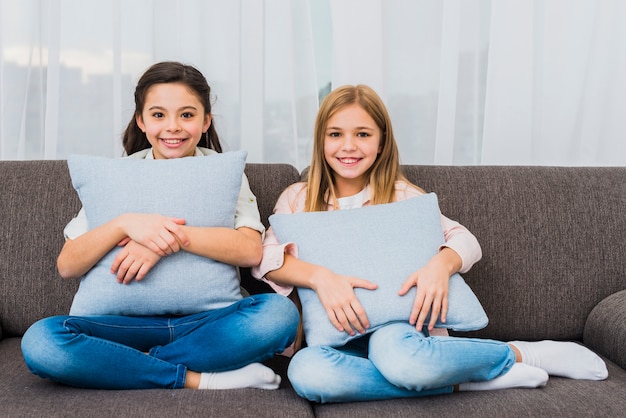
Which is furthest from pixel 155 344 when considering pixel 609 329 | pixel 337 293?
pixel 609 329

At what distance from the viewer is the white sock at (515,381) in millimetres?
1452

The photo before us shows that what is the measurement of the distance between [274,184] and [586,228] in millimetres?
802

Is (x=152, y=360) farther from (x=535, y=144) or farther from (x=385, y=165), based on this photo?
(x=535, y=144)

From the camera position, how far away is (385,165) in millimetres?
1852

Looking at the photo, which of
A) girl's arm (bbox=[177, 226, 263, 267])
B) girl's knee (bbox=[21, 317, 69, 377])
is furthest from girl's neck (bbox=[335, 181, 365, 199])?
girl's knee (bbox=[21, 317, 69, 377])

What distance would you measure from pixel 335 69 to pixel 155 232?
0.91 meters

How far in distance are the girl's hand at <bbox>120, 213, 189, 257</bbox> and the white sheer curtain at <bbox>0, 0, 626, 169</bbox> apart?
68 cm

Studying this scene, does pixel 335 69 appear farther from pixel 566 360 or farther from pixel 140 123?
pixel 566 360

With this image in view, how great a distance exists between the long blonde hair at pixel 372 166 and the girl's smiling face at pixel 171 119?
11.9 inches

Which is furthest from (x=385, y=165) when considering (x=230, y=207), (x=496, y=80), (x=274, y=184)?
(x=496, y=80)

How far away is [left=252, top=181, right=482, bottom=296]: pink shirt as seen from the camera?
5.39ft

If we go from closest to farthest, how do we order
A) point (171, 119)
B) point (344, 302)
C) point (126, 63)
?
point (344, 302), point (171, 119), point (126, 63)

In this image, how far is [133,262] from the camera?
1.53 meters

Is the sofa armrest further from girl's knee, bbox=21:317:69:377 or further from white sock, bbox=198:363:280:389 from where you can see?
girl's knee, bbox=21:317:69:377
